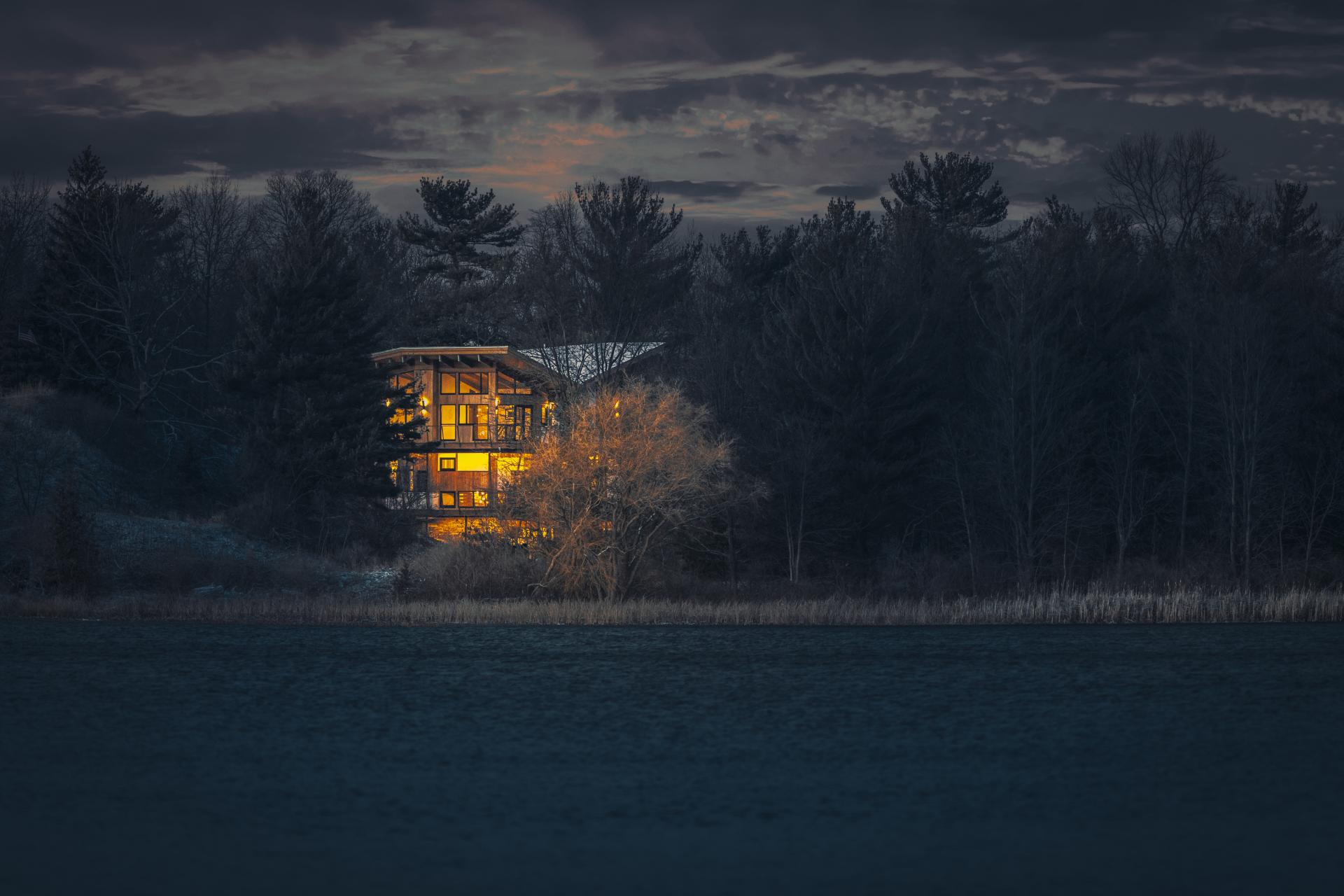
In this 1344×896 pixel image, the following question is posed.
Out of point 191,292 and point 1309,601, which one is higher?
point 191,292

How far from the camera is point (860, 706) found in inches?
793

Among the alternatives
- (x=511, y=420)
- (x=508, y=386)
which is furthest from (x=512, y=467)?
(x=508, y=386)

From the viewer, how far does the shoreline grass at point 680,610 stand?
104 feet

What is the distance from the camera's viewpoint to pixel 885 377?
1692 inches

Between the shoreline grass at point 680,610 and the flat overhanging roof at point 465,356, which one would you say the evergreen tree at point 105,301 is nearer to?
the flat overhanging roof at point 465,356

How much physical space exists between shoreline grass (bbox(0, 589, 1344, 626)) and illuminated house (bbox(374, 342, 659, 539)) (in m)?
15.1

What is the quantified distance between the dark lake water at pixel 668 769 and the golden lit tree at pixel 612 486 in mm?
6956

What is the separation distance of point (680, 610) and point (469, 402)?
27.7m

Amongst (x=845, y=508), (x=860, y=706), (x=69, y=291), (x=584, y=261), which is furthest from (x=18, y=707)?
(x=69, y=291)

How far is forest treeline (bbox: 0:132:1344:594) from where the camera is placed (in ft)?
139

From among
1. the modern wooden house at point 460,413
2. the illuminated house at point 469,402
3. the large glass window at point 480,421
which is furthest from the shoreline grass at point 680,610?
the large glass window at point 480,421

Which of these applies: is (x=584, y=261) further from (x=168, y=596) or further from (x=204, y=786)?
(x=204, y=786)

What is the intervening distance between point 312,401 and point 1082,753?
1343 inches

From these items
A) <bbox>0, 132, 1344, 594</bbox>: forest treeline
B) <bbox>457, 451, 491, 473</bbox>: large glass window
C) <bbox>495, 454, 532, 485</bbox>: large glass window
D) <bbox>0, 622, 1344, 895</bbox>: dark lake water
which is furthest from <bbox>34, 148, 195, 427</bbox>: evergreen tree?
<bbox>0, 622, 1344, 895</bbox>: dark lake water
